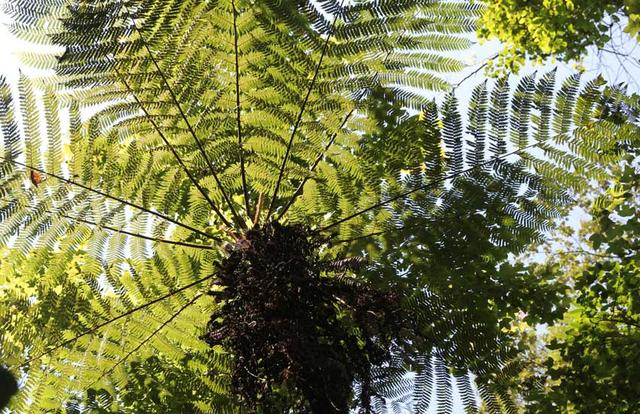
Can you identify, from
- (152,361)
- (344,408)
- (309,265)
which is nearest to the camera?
(344,408)

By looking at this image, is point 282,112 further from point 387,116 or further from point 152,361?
point 152,361

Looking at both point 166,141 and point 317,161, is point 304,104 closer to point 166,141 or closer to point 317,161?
point 317,161

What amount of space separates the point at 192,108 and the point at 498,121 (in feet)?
4.32

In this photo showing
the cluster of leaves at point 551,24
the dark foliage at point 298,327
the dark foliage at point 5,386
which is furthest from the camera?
the cluster of leaves at point 551,24

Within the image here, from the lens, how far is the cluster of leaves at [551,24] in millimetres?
5594

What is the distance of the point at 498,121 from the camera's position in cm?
275

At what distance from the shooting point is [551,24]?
5758mm

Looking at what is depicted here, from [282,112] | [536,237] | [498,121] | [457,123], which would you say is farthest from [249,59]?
[536,237]

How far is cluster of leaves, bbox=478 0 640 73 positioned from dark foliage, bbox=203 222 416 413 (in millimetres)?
4371

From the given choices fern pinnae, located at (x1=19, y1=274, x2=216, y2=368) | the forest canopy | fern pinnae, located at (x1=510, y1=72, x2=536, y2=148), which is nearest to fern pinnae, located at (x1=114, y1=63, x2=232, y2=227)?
the forest canopy

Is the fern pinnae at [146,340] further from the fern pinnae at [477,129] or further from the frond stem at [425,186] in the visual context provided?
the fern pinnae at [477,129]

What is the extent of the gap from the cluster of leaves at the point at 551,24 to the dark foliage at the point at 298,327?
14.3 feet

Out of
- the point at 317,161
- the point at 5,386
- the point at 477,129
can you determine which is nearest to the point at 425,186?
the point at 477,129

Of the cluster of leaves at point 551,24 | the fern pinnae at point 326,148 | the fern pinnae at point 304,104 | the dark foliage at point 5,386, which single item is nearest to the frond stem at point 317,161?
the fern pinnae at point 326,148
